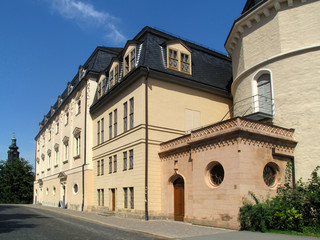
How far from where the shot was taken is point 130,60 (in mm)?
24453

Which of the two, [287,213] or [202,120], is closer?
[287,213]

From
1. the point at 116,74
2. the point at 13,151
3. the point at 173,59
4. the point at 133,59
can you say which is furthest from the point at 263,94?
the point at 13,151

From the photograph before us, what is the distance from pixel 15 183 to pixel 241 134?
72.9 m

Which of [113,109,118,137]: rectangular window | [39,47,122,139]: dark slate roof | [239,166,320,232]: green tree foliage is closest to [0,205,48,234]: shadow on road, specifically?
[113,109,118,137]: rectangular window

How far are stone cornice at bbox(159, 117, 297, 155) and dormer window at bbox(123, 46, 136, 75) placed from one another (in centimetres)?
867

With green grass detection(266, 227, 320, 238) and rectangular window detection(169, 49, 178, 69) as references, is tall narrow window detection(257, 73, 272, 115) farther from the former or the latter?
green grass detection(266, 227, 320, 238)

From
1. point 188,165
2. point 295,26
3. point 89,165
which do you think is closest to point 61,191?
point 89,165

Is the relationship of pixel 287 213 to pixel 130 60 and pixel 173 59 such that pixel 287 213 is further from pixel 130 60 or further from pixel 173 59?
pixel 130 60

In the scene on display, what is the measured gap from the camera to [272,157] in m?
15.9

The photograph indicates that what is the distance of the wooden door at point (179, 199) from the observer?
19.4 m

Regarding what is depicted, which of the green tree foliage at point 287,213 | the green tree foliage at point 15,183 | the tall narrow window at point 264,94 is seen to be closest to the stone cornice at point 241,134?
the tall narrow window at point 264,94

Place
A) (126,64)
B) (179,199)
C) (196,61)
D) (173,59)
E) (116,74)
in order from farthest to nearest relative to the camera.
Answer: (116,74) → (196,61) → (126,64) → (173,59) → (179,199)

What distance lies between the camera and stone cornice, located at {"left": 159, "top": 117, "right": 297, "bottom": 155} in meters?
14.8

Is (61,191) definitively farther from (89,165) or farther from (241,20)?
(241,20)
